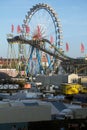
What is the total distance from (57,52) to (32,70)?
26.8ft

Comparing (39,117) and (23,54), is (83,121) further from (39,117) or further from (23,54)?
(23,54)

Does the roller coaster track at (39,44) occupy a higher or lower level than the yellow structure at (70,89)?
higher

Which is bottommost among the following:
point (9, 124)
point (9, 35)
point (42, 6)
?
point (9, 124)

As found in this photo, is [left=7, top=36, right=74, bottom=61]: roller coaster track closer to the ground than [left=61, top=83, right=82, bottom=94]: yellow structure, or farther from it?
farther from it

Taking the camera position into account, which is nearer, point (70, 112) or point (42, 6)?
point (70, 112)

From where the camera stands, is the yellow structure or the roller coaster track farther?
the roller coaster track

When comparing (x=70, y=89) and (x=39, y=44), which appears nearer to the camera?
(x=70, y=89)

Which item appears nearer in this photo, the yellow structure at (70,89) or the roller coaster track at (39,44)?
the yellow structure at (70,89)

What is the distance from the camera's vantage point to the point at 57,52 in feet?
165

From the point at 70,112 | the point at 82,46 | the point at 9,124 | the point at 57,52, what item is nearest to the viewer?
the point at 9,124

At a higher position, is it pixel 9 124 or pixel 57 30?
pixel 57 30

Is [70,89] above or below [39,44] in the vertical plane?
below

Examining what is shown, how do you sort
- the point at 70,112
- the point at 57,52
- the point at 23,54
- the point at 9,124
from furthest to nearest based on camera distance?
the point at 23,54
the point at 57,52
the point at 70,112
the point at 9,124

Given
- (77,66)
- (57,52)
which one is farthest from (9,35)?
(77,66)
